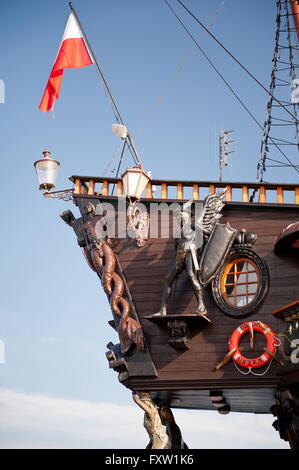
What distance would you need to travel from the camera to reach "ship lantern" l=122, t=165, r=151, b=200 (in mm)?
14758

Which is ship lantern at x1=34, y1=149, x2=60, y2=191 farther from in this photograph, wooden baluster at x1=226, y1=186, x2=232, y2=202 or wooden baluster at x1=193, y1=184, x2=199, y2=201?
wooden baluster at x1=226, y1=186, x2=232, y2=202

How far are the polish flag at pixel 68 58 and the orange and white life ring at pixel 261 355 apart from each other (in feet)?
19.9

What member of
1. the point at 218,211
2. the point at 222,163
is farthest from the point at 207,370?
the point at 222,163

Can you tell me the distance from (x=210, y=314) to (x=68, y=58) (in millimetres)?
5871

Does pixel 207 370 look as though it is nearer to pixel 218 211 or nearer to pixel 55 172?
pixel 218 211

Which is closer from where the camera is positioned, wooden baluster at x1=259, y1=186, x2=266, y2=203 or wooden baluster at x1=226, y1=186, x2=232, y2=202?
wooden baluster at x1=259, y1=186, x2=266, y2=203

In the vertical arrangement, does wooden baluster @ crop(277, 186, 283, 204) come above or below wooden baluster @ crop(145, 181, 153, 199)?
below

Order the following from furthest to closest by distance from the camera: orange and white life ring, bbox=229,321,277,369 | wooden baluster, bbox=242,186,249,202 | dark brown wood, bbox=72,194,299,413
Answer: wooden baluster, bbox=242,186,249,202, dark brown wood, bbox=72,194,299,413, orange and white life ring, bbox=229,321,277,369

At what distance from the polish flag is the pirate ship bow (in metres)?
1.54

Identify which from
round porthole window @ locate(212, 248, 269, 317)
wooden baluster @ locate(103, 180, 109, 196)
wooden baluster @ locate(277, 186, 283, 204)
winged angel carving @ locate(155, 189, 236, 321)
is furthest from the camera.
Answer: wooden baluster @ locate(103, 180, 109, 196)

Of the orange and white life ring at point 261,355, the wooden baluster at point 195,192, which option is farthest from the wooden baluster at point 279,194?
the orange and white life ring at point 261,355

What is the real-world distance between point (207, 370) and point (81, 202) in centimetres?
415

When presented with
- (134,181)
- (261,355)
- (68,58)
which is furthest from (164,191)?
(261,355)

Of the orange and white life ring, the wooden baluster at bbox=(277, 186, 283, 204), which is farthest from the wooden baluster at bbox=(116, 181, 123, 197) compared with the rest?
the orange and white life ring
